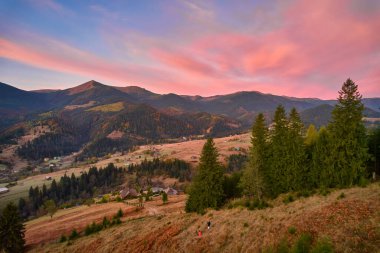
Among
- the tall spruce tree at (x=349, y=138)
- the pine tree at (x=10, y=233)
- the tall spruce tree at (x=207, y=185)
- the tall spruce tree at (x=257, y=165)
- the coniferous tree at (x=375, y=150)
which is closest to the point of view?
the tall spruce tree at (x=349, y=138)

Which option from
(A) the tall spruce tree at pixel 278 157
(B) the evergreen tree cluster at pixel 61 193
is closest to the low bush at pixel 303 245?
(A) the tall spruce tree at pixel 278 157

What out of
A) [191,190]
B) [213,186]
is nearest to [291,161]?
[213,186]

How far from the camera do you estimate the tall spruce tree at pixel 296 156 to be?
42.6m

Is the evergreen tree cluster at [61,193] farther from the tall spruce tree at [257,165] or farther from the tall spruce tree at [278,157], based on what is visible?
the tall spruce tree at [278,157]

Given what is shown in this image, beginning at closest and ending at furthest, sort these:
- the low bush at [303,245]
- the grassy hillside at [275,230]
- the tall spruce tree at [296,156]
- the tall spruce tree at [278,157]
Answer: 1. the low bush at [303,245]
2. the grassy hillside at [275,230]
3. the tall spruce tree at [296,156]
4. the tall spruce tree at [278,157]

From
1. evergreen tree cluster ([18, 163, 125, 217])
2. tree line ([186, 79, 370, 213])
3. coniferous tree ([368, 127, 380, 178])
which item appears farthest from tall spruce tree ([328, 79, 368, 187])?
evergreen tree cluster ([18, 163, 125, 217])

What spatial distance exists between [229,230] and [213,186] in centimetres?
2161

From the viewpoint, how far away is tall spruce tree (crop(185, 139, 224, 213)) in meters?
Result: 46.9

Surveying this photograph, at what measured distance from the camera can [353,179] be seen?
35.1 m

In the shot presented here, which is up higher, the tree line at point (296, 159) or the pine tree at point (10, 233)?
the tree line at point (296, 159)

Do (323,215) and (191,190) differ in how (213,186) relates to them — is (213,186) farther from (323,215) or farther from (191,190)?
(323,215)

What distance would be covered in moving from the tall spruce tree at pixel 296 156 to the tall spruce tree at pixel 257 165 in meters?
4.81

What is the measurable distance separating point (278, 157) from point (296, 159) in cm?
316

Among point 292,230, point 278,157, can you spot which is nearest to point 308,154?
point 278,157
